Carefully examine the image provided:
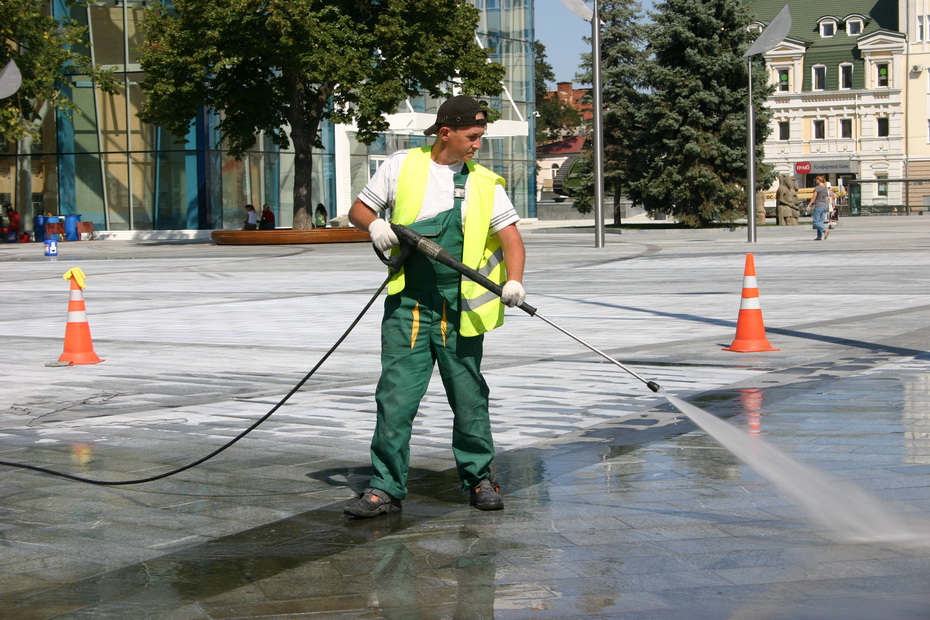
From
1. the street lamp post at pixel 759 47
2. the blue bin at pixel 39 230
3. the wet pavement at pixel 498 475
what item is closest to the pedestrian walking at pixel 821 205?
the street lamp post at pixel 759 47

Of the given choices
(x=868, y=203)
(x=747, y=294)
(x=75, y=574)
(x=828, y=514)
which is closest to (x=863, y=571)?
(x=828, y=514)

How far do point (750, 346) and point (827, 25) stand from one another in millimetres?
71485

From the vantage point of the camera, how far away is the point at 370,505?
4.80 metres

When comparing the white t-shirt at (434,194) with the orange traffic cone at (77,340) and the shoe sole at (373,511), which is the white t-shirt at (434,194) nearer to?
the shoe sole at (373,511)

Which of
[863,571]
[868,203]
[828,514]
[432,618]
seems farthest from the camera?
[868,203]

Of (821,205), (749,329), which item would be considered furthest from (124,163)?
(749,329)

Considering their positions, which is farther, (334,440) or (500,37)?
(500,37)

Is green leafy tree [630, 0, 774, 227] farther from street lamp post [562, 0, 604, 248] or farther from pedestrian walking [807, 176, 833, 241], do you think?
street lamp post [562, 0, 604, 248]

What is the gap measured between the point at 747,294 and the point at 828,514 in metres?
5.69

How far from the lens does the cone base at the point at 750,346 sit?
32.6ft

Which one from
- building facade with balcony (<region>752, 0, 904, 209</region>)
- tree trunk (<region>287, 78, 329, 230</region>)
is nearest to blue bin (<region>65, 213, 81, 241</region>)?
tree trunk (<region>287, 78, 329, 230</region>)

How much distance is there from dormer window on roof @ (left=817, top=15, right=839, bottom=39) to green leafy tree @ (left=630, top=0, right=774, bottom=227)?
32.1m

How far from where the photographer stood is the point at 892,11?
75.1m

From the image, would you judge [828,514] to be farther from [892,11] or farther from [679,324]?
[892,11]
